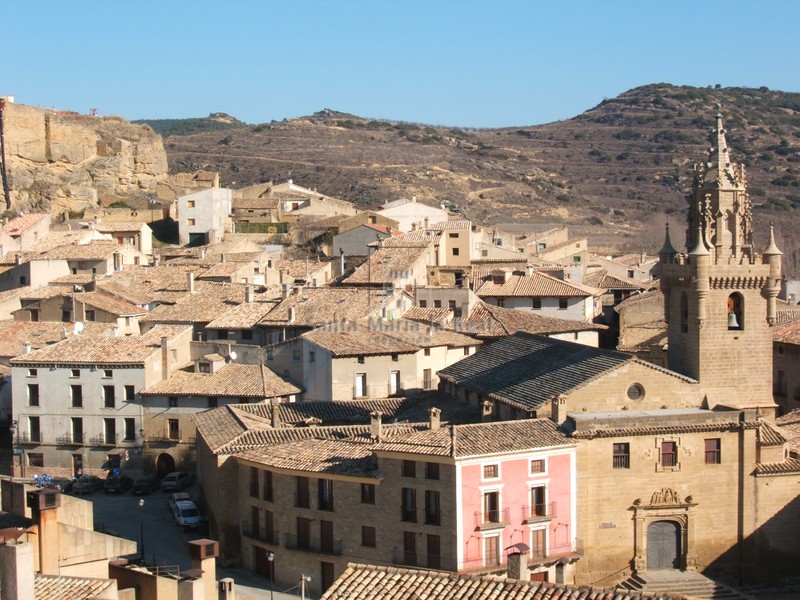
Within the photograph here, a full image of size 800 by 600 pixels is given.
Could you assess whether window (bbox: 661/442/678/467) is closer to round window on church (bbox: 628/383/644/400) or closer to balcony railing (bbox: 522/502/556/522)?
round window on church (bbox: 628/383/644/400)

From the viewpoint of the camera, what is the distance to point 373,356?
47.8m

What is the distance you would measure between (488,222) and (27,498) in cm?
9501

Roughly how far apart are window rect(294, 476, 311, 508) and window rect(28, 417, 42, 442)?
18982 mm

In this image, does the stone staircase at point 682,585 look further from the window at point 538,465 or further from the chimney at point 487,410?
the chimney at point 487,410

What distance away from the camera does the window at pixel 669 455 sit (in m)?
35.4

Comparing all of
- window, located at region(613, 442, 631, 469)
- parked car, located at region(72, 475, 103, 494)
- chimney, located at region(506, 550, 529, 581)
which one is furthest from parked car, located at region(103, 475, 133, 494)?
chimney, located at region(506, 550, 529, 581)

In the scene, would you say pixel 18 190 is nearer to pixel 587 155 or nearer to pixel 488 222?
pixel 488 222

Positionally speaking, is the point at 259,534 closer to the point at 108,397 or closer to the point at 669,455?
the point at 669,455

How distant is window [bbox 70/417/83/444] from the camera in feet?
167

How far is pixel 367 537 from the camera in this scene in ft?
115

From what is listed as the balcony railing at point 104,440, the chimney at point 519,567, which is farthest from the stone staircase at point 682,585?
the balcony railing at point 104,440

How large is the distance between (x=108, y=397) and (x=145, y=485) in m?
5.13

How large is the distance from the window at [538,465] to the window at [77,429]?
23.4m

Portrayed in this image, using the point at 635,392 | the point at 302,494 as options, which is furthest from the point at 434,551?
the point at 635,392
